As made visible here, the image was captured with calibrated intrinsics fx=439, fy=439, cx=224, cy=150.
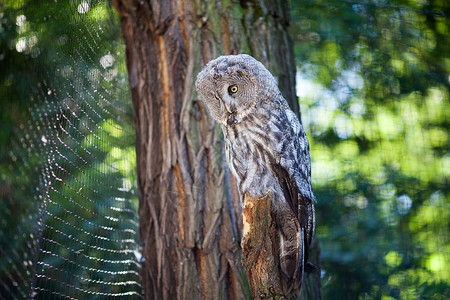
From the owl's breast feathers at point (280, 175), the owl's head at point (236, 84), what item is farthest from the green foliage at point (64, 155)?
the owl's breast feathers at point (280, 175)

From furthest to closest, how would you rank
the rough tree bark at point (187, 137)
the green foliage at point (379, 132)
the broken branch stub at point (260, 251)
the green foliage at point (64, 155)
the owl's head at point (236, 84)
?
the green foliage at point (379, 132) → the green foliage at point (64, 155) → the rough tree bark at point (187, 137) → the owl's head at point (236, 84) → the broken branch stub at point (260, 251)

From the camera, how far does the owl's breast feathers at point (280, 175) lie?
1.62 metres

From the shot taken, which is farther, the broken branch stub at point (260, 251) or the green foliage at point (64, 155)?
the green foliage at point (64, 155)

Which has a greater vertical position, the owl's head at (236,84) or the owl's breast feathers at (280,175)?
the owl's head at (236,84)

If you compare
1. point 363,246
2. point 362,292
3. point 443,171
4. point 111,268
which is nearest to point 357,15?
point 443,171

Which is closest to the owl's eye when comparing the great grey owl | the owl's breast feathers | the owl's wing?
the great grey owl

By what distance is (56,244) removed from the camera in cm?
203

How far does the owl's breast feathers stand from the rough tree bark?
1.14 feet

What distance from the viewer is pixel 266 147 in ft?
5.35

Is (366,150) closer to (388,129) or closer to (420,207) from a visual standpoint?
(388,129)

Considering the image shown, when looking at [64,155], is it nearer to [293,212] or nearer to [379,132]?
[293,212]

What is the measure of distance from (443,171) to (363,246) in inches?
36.0

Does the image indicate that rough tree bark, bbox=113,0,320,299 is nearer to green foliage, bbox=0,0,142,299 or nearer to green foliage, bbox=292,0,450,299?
green foliage, bbox=0,0,142,299

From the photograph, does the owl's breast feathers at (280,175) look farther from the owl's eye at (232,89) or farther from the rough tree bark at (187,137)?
the rough tree bark at (187,137)
